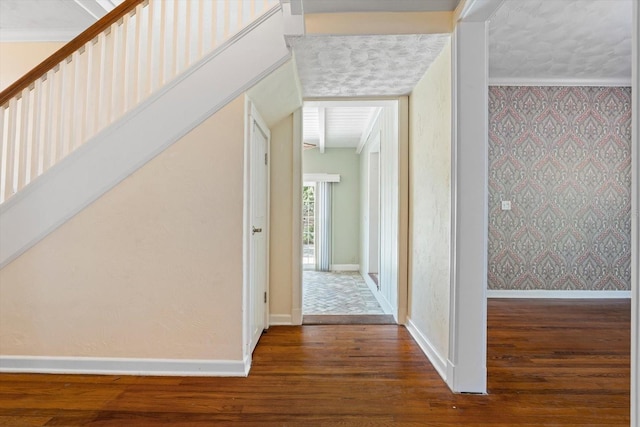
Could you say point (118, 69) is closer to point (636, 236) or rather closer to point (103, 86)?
point (103, 86)

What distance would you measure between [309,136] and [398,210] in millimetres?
3065

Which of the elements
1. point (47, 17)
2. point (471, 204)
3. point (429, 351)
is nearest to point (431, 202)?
point (471, 204)

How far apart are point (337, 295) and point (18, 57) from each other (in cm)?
436

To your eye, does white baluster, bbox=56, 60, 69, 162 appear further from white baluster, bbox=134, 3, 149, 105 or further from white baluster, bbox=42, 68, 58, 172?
white baluster, bbox=134, 3, 149, 105

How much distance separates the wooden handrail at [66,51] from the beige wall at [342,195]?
15.2ft

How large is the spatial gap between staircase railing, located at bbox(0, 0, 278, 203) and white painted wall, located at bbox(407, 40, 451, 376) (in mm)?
1269

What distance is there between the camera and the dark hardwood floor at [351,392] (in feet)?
5.31

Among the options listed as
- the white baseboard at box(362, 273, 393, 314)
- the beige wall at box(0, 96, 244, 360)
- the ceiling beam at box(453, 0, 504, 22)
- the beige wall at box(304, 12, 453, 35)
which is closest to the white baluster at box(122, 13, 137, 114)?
the beige wall at box(0, 96, 244, 360)

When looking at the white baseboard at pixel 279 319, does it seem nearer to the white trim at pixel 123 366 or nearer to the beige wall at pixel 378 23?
the white trim at pixel 123 366

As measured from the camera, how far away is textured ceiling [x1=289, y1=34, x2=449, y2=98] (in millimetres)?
2029

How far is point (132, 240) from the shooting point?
6.72 feet

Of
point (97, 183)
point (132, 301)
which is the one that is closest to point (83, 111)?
point (97, 183)

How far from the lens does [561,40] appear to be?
9.73ft

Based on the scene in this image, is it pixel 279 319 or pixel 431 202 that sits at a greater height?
pixel 431 202
